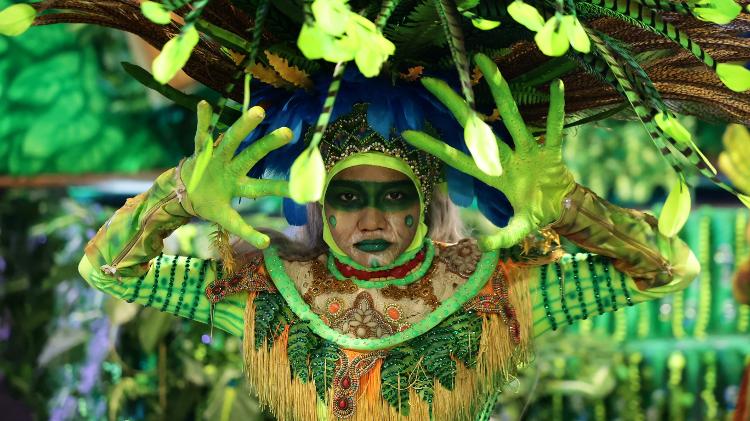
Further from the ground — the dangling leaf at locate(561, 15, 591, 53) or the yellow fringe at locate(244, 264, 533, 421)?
the dangling leaf at locate(561, 15, 591, 53)

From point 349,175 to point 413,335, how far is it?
316 millimetres

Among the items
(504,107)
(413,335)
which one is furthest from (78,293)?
(504,107)

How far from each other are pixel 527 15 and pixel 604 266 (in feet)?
2.15

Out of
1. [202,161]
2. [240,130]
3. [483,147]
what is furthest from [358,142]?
[483,147]

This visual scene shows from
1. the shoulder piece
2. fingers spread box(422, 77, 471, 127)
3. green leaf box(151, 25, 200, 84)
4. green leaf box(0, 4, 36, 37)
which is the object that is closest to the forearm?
fingers spread box(422, 77, 471, 127)

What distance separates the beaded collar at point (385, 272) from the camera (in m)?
2.33

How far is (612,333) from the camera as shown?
4469 mm

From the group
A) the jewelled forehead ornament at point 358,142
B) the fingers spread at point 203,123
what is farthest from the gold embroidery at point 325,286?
the fingers spread at point 203,123

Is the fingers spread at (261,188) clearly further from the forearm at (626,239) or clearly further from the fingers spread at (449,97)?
the forearm at (626,239)

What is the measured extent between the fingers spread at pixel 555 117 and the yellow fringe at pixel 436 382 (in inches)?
14.1

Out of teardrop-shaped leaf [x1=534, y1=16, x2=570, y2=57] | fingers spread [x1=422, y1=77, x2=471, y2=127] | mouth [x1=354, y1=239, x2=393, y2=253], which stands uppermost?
teardrop-shaped leaf [x1=534, y1=16, x2=570, y2=57]

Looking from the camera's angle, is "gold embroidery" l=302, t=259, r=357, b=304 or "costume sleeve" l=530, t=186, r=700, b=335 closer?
"costume sleeve" l=530, t=186, r=700, b=335

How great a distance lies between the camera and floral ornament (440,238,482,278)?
91.5 inches

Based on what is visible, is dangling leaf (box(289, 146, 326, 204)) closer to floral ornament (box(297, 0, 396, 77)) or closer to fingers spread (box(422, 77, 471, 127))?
floral ornament (box(297, 0, 396, 77))
